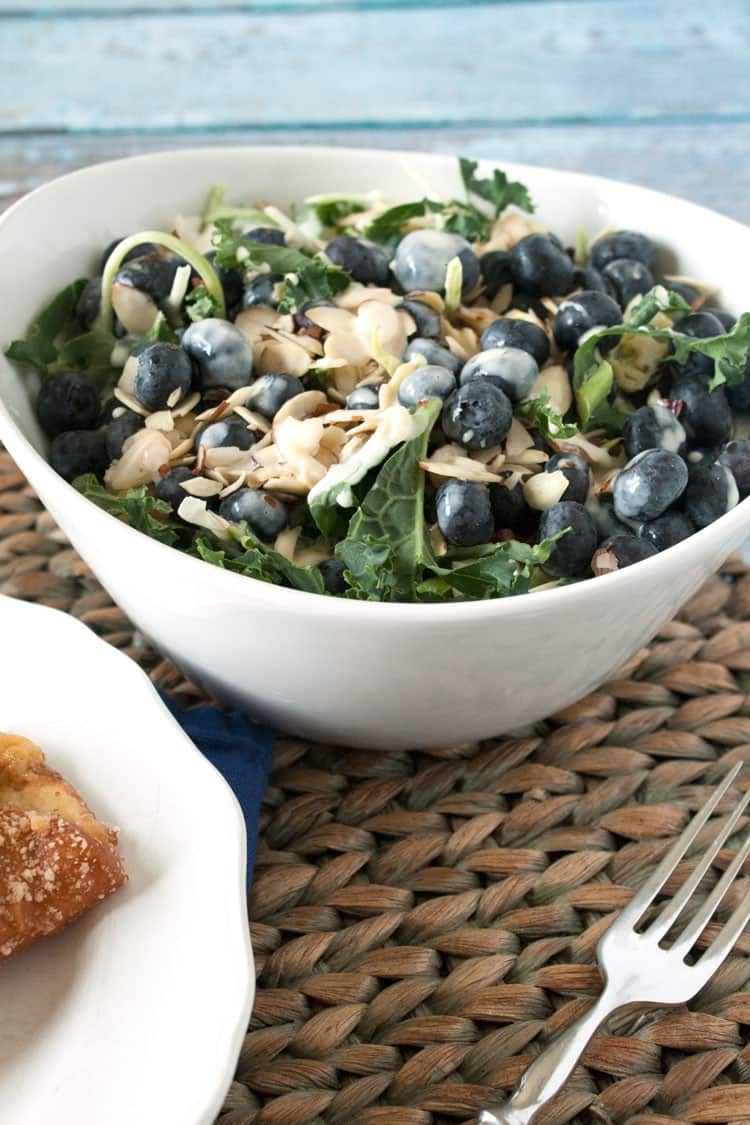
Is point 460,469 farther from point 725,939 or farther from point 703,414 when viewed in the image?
point 725,939

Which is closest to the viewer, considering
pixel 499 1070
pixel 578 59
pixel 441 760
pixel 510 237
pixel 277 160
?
pixel 499 1070

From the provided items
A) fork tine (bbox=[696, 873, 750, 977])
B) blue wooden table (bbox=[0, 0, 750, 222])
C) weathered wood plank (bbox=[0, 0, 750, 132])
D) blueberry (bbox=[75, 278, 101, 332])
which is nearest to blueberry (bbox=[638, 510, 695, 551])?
fork tine (bbox=[696, 873, 750, 977])

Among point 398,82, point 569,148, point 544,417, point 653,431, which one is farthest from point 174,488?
point 398,82

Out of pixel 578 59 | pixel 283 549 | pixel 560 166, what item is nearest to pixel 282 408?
pixel 283 549

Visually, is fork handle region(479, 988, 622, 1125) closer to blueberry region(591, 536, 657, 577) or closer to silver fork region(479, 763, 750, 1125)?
silver fork region(479, 763, 750, 1125)

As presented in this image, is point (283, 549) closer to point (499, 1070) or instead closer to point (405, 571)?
point (405, 571)

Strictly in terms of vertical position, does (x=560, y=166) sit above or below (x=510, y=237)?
below

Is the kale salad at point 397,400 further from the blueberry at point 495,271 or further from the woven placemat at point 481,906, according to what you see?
the woven placemat at point 481,906
